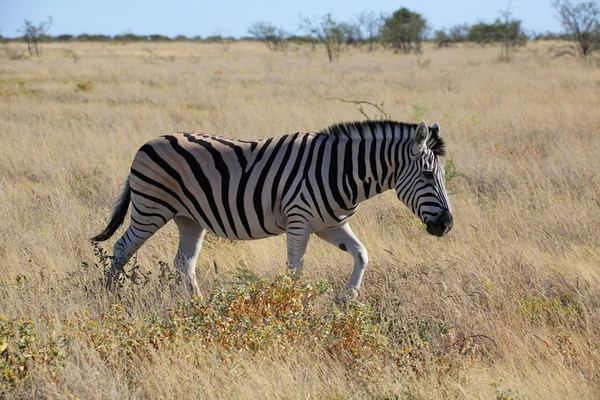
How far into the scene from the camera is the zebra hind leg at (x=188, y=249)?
5695 millimetres

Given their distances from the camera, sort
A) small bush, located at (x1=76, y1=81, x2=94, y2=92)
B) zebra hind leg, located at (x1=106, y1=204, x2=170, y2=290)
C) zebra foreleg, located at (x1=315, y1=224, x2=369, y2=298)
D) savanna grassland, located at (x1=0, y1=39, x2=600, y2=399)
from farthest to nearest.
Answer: small bush, located at (x1=76, y1=81, x2=94, y2=92)
zebra hind leg, located at (x1=106, y1=204, x2=170, y2=290)
zebra foreleg, located at (x1=315, y1=224, x2=369, y2=298)
savanna grassland, located at (x1=0, y1=39, x2=600, y2=399)

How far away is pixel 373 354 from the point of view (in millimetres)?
4246

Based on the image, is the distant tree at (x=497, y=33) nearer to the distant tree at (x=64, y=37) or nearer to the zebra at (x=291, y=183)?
the zebra at (x=291, y=183)

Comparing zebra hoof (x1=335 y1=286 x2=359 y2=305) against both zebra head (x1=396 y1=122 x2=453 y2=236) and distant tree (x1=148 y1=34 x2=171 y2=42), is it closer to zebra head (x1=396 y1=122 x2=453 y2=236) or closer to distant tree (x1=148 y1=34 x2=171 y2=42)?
zebra head (x1=396 y1=122 x2=453 y2=236)

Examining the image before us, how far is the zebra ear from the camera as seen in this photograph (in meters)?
4.93

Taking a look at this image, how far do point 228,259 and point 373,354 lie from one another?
247 centimetres

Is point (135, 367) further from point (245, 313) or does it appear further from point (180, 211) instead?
point (180, 211)

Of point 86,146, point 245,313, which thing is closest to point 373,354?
point 245,313

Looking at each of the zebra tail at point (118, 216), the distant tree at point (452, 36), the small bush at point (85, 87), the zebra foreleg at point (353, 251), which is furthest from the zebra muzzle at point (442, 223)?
the distant tree at point (452, 36)

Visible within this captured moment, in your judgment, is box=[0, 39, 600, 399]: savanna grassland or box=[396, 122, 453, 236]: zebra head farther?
box=[396, 122, 453, 236]: zebra head

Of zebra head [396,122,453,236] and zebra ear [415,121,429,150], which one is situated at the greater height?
zebra ear [415,121,429,150]

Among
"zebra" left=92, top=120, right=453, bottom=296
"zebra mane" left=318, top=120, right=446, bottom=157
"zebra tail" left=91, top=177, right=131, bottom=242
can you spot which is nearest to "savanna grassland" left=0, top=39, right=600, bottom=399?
"zebra tail" left=91, top=177, right=131, bottom=242

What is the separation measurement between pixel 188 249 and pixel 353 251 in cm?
145

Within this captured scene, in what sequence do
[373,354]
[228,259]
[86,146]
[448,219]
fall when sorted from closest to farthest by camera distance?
1. [373,354]
2. [448,219]
3. [228,259]
4. [86,146]
